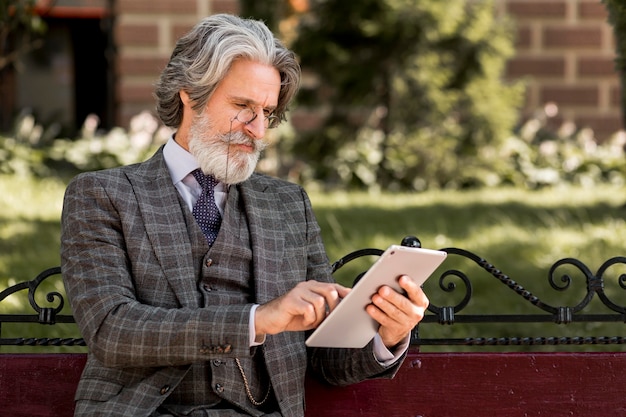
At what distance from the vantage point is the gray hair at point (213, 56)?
327cm

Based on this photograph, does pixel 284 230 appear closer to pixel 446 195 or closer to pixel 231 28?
pixel 231 28

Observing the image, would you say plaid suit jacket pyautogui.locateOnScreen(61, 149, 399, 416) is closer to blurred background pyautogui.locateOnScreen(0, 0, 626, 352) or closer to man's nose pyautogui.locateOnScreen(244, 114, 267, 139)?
man's nose pyautogui.locateOnScreen(244, 114, 267, 139)

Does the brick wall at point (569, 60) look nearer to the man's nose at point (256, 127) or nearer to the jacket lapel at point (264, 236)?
the jacket lapel at point (264, 236)

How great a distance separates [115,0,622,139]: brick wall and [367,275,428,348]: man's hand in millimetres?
6791

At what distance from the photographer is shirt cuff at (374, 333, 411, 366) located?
10.7 feet

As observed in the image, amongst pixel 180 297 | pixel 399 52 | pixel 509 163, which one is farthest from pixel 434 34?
pixel 180 297

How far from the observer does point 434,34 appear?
8578 millimetres

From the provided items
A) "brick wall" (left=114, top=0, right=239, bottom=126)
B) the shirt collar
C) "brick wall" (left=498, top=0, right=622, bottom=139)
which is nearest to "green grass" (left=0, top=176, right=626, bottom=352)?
the shirt collar

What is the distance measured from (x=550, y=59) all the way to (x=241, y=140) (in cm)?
745

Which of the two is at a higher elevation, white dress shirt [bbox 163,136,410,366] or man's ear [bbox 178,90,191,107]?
man's ear [bbox 178,90,191,107]

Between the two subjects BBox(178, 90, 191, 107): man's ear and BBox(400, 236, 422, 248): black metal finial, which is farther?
BBox(178, 90, 191, 107): man's ear

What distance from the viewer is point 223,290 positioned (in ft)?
10.7

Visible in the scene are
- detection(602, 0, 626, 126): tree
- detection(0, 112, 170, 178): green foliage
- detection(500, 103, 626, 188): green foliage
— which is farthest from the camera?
detection(500, 103, 626, 188): green foliage

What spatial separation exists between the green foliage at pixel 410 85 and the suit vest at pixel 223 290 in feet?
17.1
